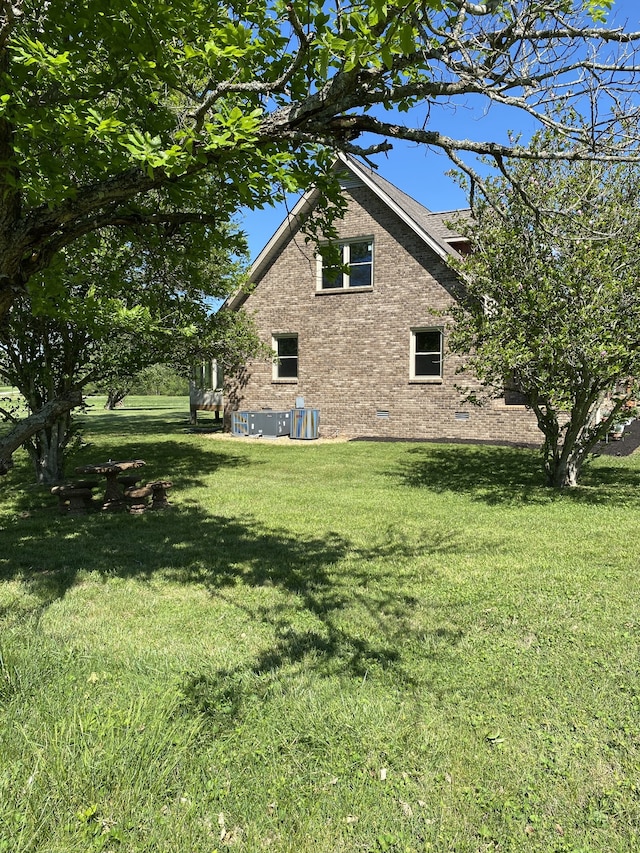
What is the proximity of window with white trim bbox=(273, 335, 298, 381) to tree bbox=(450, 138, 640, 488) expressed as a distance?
11044 millimetres

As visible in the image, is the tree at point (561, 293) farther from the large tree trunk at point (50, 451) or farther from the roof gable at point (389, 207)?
the large tree trunk at point (50, 451)

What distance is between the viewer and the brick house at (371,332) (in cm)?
1717

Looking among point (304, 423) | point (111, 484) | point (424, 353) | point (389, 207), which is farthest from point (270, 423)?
point (111, 484)

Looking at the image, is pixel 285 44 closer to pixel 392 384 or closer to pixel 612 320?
pixel 612 320

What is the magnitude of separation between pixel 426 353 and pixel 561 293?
9555 millimetres

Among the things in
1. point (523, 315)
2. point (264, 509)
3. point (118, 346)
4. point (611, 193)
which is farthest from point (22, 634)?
point (611, 193)

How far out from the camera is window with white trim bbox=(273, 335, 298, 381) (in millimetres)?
19828

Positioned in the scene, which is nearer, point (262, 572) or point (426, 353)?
point (262, 572)

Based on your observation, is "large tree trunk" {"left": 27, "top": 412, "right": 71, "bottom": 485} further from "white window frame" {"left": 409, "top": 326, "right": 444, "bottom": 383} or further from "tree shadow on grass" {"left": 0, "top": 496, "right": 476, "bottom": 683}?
"white window frame" {"left": 409, "top": 326, "right": 444, "bottom": 383}

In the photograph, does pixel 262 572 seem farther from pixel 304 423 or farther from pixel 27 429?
pixel 304 423

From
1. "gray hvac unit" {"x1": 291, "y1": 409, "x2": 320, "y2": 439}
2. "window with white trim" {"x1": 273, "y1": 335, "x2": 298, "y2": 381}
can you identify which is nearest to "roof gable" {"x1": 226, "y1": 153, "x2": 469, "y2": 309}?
"window with white trim" {"x1": 273, "y1": 335, "x2": 298, "y2": 381}

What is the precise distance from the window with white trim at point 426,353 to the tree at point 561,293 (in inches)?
325

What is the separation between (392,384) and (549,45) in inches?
588

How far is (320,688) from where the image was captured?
3.40 metres
